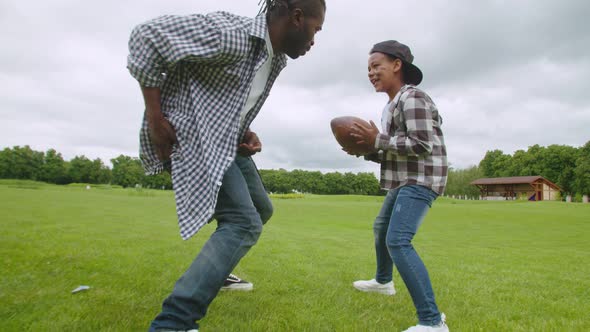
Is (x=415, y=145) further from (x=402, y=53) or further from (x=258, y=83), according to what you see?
(x=258, y=83)

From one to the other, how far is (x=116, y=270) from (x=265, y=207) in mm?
2098

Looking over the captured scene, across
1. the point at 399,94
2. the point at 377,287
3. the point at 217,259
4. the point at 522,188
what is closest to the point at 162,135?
the point at 217,259

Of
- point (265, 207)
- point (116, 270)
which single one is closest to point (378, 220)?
point (265, 207)

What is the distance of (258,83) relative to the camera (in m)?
2.44

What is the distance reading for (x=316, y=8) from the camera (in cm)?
242

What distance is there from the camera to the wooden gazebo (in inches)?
2793

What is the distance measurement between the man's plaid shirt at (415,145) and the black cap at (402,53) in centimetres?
35

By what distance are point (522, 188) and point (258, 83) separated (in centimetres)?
8303

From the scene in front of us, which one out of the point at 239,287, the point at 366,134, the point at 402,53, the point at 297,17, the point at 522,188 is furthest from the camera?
the point at 522,188

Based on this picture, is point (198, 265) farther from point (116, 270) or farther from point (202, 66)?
point (116, 270)

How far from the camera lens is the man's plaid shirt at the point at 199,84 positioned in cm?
197

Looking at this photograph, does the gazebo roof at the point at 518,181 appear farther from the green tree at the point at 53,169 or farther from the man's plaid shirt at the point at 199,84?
the green tree at the point at 53,169

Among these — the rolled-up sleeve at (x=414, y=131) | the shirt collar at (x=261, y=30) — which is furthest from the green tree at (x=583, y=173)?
the shirt collar at (x=261, y=30)

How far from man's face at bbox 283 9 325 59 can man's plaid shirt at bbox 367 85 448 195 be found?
912 mm
